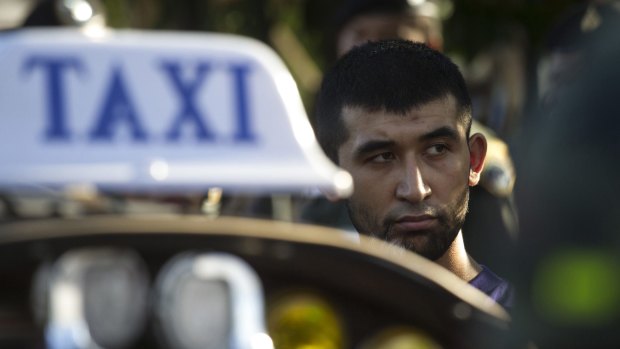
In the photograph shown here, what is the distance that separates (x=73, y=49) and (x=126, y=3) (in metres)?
8.84

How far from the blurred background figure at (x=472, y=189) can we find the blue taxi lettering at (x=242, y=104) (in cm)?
136

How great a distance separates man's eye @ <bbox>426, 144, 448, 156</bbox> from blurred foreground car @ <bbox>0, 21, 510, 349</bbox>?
1.20m

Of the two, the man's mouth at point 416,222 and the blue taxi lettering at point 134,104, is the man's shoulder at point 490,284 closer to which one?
the man's mouth at point 416,222

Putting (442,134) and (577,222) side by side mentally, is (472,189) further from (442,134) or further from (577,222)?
(577,222)

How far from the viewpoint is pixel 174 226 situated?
1.80m

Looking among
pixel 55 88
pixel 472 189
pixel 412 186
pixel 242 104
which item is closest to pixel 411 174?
pixel 412 186

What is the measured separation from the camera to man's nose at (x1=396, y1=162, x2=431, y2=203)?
3271 millimetres

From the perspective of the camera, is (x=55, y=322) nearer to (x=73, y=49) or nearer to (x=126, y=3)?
(x=73, y=49)

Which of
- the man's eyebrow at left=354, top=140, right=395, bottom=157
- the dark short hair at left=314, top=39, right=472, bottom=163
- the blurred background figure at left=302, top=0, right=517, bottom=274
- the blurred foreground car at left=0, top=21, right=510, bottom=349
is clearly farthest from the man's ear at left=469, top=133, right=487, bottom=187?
the blurred foreground car at left=0, top=21, right=510, bottom=349

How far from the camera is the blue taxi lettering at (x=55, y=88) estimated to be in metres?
2.03

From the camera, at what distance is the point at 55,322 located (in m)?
1.77

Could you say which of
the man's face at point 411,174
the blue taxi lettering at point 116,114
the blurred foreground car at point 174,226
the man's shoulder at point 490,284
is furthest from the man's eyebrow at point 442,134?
the blue taxi lettering at point 116,114

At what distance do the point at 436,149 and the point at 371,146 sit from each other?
138 mm

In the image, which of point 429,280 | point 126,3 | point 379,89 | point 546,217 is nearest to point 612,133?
point 546,217
